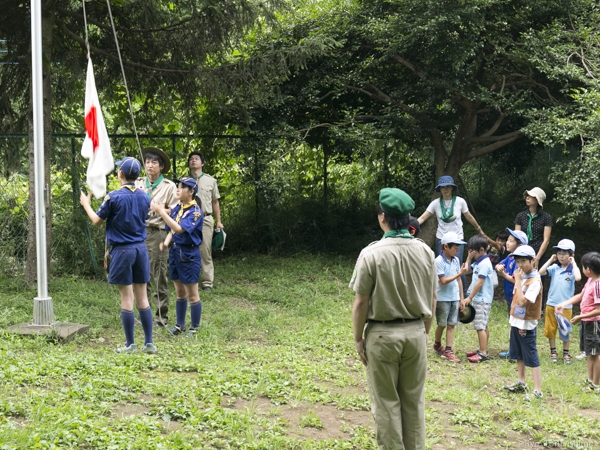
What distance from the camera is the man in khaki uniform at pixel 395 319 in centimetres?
448

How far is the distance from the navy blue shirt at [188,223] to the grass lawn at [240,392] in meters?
1.11

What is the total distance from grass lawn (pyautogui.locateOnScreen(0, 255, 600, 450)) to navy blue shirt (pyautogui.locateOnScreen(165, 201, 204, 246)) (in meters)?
1.11

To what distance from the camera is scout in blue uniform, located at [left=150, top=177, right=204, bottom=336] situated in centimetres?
784

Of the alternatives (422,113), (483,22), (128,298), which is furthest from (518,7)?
(128,298)

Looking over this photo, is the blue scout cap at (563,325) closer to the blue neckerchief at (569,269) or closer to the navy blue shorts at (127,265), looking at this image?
the blue neckerchief at (569,269)

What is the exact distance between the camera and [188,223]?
7.82m

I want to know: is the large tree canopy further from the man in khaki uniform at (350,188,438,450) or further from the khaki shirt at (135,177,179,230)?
the man in khaki uniform at (350,188,438,450)

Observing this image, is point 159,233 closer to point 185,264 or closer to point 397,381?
point 185,264

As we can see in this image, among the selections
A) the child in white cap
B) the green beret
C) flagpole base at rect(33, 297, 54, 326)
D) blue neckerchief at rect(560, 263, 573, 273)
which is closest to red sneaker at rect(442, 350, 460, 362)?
the child in white cap

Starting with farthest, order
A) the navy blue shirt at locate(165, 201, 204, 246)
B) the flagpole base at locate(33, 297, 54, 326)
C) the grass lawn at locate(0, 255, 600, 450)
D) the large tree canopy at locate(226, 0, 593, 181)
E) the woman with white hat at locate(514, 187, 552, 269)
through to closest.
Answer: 1. the large tree canopy at locate(226, 0, 593, 181)
2. the woman with white hat at locate(514, 187, 552, 269)
3. the navy blue shirt at locate(165, 201, 204, 246)
4. the flagpole base at locate(33, 297, 54, 326)
5. the grass lawn at locate(0, 255, 600, 450)

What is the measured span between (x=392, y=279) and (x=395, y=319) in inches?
11.2

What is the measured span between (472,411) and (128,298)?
136 inches

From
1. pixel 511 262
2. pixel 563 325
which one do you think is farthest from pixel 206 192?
pixel 563 325

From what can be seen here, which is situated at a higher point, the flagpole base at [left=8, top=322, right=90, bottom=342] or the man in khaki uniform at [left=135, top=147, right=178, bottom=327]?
the man in khaki uniform at [left=135, top=147, right=178, bottom=327]
